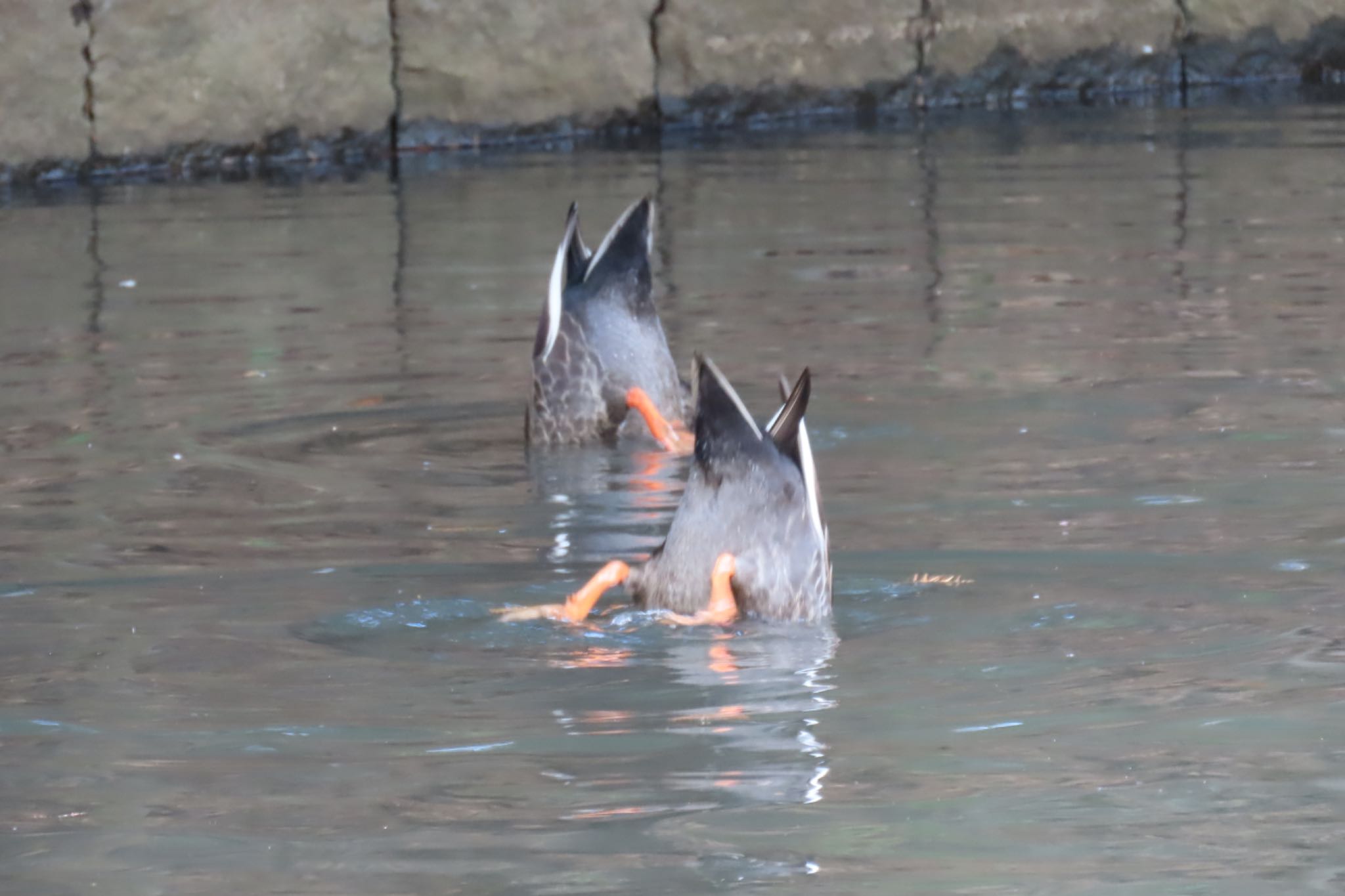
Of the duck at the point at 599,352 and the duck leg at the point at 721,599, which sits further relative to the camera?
the duck at the point at 599,352

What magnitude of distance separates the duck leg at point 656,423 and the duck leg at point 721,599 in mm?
1704

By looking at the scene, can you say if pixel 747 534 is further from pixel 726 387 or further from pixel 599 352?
pixel 599 352

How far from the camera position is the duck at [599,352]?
221 inches

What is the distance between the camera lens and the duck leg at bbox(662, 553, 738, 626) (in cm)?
379

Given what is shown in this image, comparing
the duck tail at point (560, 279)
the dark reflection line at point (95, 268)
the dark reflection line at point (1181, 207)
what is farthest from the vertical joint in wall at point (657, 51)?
the duck tail at point (560, 279)

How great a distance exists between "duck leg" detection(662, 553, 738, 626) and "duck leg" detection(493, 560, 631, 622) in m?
0.15

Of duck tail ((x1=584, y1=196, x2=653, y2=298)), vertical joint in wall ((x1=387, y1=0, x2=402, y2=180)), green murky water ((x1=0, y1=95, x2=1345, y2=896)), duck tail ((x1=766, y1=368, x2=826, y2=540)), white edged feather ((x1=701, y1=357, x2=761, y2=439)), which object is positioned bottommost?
green murky water ((x1=0, y1=95, x2=1345, y2=896))

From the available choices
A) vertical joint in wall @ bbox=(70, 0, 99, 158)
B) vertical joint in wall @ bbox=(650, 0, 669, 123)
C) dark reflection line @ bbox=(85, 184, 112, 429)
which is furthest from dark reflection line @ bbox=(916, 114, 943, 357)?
vertical joint in wall @ bbox=(70, 0, 99, 158)

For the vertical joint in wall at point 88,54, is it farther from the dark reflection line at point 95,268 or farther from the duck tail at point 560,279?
the duck tail at point 560,279

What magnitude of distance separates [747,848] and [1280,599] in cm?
138

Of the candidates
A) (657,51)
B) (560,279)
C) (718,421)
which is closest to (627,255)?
(560,279)

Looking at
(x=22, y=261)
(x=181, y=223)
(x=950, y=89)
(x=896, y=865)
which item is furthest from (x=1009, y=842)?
(x=950, y=89)

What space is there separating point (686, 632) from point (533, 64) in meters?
8.54

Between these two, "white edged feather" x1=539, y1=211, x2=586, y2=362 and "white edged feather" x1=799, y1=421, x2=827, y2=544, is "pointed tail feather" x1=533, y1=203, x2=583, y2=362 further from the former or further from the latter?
"white edged feather" x1=799, y1=421, x2=827, y2=544
